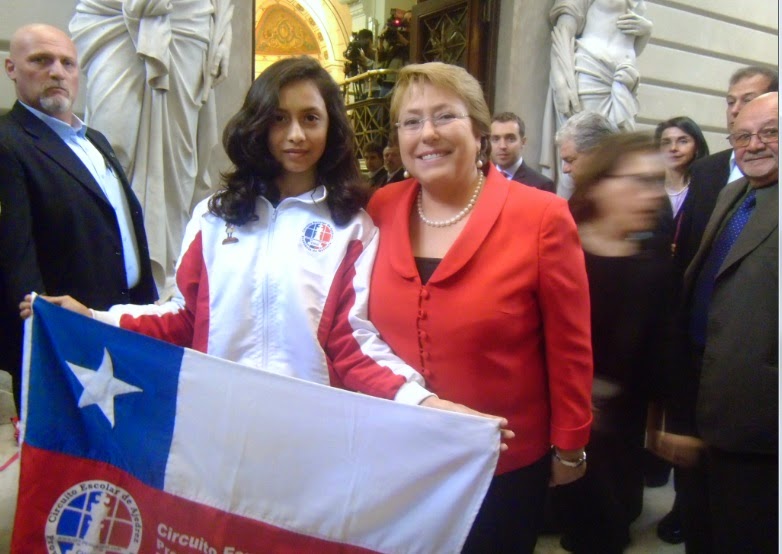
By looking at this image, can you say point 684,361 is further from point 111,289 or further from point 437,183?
point 111,289

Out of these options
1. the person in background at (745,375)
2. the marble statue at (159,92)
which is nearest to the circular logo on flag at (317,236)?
the person in background at (745,375)

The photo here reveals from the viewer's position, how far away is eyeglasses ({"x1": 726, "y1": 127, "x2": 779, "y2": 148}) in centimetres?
208

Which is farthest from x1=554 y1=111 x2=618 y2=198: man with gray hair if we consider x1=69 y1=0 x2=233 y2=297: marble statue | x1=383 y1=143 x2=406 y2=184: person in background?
x1=69 y1=0 x2=233 y2=297: marble statue

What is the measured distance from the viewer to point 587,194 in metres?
1.76

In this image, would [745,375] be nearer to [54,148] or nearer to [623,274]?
[623,274]

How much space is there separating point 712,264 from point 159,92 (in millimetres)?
3495

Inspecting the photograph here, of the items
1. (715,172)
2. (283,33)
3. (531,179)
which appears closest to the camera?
(715,172)

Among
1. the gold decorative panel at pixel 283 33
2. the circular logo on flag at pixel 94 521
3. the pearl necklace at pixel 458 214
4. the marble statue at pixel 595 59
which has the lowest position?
the circular logo on flag at pixel 94 521

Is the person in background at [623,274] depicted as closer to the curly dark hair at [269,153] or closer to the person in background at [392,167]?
the curly dark hair at [269,153]

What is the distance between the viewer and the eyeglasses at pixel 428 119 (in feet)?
5.45

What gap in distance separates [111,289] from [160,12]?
7.59ft

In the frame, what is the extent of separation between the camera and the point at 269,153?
1762 mm

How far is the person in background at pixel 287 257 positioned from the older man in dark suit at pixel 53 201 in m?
0.65

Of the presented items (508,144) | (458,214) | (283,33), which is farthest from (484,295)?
(283,33)
